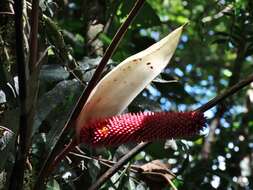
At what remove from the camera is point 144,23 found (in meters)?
1.72

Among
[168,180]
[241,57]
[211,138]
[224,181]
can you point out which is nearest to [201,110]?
[168,180]

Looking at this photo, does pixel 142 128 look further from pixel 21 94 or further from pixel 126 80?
pixel 21 94

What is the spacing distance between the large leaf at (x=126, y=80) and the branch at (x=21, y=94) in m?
0.09

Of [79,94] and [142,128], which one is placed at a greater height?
[142,128]

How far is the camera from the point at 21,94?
825 millimetres

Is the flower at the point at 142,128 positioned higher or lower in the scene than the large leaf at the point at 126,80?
lower

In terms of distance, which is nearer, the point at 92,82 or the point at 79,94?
the point at 92,82

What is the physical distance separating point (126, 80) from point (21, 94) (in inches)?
6.6

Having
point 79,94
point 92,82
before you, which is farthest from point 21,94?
point 79,94

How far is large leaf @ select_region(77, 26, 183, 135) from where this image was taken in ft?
2.79

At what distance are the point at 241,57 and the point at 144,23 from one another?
664mm

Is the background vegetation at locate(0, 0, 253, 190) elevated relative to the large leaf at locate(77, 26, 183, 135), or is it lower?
lower

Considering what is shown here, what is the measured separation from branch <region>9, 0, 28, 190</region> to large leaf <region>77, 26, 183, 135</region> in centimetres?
9

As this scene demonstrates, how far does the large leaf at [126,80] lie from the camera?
0.85 m
